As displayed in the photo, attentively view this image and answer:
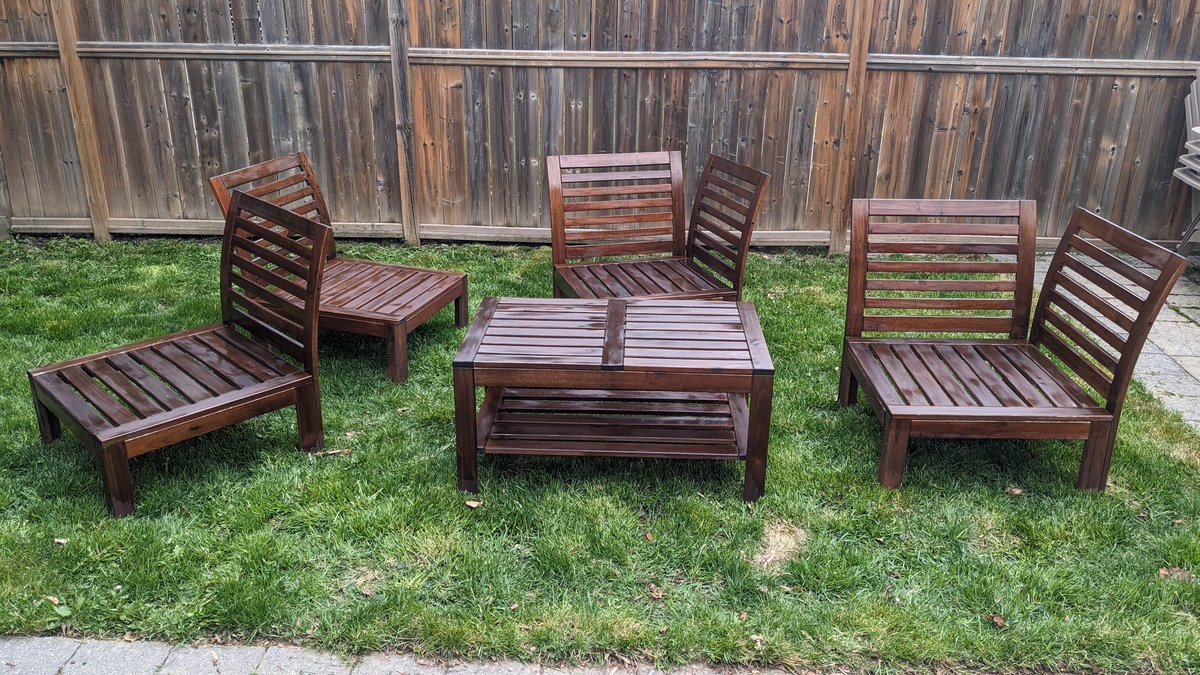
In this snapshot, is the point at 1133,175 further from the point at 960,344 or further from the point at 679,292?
the point at 679,292

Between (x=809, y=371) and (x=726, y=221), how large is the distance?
35.0 inches

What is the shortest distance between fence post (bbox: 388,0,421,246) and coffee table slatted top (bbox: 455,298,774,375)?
109 inches

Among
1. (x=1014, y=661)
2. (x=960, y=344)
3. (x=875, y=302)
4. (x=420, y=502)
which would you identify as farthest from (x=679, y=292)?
(x=1014, y=661)

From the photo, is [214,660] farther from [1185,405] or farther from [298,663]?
[1185,405]

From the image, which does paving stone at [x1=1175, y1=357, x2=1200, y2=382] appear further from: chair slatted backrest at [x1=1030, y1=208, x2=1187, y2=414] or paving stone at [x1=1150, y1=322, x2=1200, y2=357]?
chair slatted backrest at [x1=1030, y1=208, x2=1187, y2=414]

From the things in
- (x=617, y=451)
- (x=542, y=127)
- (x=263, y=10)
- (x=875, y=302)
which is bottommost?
(x=617, y=451)

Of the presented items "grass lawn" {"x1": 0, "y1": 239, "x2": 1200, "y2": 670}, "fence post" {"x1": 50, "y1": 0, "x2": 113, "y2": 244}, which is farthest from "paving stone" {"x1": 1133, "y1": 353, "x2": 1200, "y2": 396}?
"fence post" {"x1": 50, "y1": 0, "x2": 113, "y2": 244}

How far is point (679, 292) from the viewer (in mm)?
4293

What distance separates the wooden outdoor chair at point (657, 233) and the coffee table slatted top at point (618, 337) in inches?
22.2

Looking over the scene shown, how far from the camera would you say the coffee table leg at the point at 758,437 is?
3.04 metres

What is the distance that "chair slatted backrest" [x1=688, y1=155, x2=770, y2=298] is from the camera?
426cm

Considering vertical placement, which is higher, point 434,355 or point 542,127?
point 542,127

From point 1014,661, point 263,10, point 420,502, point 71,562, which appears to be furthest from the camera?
point 263,10

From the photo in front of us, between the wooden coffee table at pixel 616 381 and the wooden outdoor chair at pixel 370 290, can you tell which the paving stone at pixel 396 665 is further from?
the wooden outdoor chair at pixel 370 290
